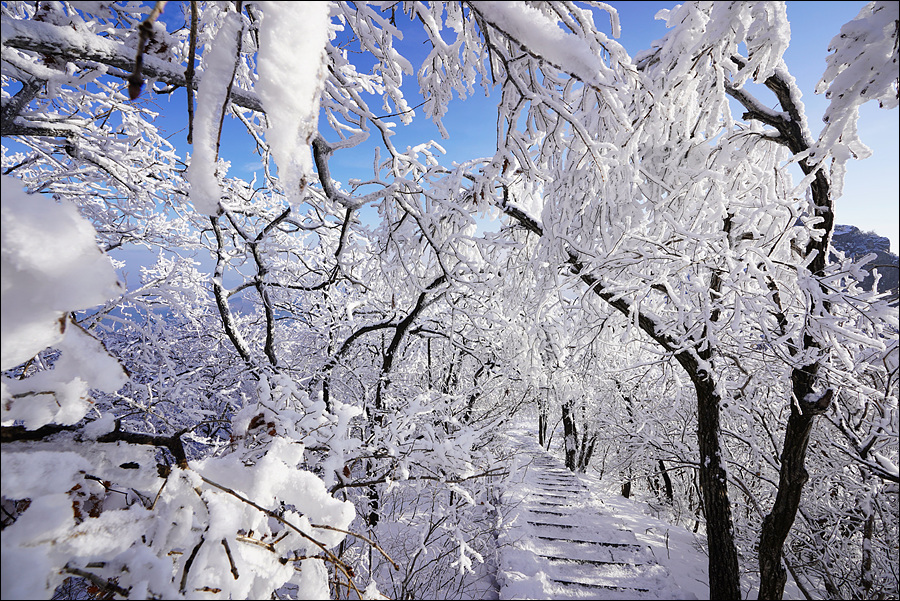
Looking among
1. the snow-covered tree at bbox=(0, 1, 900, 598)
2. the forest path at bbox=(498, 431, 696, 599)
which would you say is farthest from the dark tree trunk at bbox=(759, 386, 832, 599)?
the forest path at bbox=(498, 431, 696, 599)

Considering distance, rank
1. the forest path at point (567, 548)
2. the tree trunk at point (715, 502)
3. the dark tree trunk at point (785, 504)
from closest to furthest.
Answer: the forest path at point (567, 548) → the dark tree trunk at point (785, 504) → the tree trunk at point (715, 502)

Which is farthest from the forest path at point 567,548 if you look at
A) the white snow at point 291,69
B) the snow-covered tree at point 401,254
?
the white snow at point 291,69

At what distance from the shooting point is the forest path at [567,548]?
4.88 ft

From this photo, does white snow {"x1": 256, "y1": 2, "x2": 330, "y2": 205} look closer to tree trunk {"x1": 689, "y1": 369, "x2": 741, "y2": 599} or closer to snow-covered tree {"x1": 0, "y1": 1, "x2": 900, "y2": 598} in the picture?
snow-covered tree {"x1": 0, "y1": 1, "x2": 900, "y2": 598}

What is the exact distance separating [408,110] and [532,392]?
872cm

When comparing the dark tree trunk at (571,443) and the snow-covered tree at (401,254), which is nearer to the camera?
the snow-covered tree at (401,254)

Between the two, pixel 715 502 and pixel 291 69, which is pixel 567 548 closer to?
pixel 715 502

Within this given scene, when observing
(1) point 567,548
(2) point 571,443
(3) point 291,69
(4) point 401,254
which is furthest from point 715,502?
(2) point 571,443

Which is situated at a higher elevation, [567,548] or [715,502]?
[715,502]

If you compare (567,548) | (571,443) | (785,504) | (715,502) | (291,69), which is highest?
(291,69)

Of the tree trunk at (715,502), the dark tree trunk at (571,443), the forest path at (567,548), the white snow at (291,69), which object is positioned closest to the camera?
the white snow at (291,69)

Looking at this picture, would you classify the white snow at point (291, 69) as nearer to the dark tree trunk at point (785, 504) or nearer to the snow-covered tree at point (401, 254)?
the snow-covered tree at point (401, 254)

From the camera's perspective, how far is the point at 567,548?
14.7 feet

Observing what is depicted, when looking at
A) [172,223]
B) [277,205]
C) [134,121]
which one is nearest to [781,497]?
[277,205]
